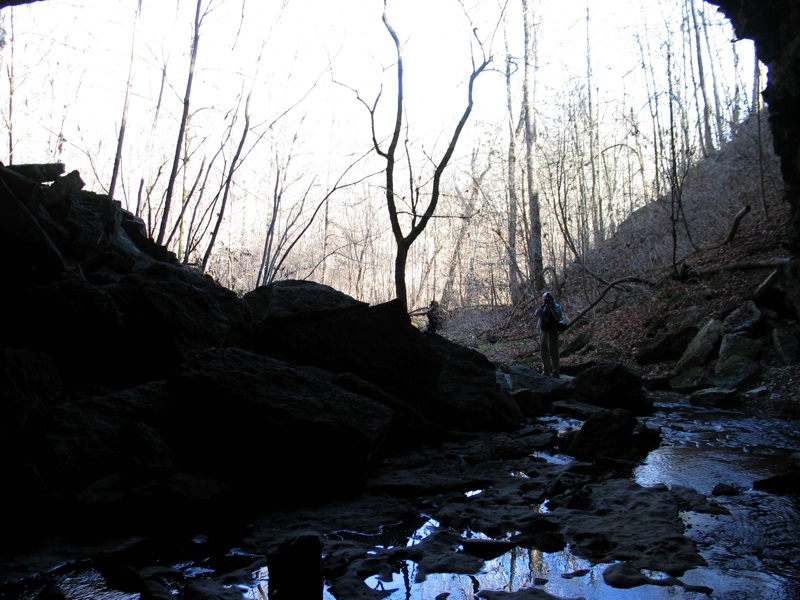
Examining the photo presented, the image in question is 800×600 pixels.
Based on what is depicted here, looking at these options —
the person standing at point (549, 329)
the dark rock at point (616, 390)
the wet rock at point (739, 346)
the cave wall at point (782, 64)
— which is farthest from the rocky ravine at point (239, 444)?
the cave wall at point (782, 64)

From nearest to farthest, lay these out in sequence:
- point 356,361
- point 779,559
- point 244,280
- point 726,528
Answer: point 779,559, point 726,528, point 356,361, point 244,280

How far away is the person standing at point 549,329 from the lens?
11.3 m

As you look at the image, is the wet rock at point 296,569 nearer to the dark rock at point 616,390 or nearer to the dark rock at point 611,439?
the dark rock at point 611,439

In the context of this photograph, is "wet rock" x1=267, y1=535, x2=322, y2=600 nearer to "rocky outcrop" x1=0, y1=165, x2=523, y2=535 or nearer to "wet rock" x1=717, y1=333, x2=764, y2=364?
"rocky outcrop" x1=0, y1=165, x2=523, y2=535

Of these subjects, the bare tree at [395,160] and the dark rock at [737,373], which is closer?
the dark rock at [737,373]

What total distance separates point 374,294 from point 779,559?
3669 centimetres

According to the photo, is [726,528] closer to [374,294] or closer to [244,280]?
[244,280]

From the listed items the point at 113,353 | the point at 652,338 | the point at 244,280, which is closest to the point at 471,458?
the point at 113,353

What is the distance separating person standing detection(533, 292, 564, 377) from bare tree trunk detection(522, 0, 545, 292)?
320 inches

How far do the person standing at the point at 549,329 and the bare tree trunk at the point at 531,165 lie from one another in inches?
320

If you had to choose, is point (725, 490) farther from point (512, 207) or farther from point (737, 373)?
point (512, 207)

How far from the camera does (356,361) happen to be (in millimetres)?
6945

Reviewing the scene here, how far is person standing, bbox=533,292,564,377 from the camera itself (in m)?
11.3

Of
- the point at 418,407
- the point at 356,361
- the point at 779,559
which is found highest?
the point at 356,361
